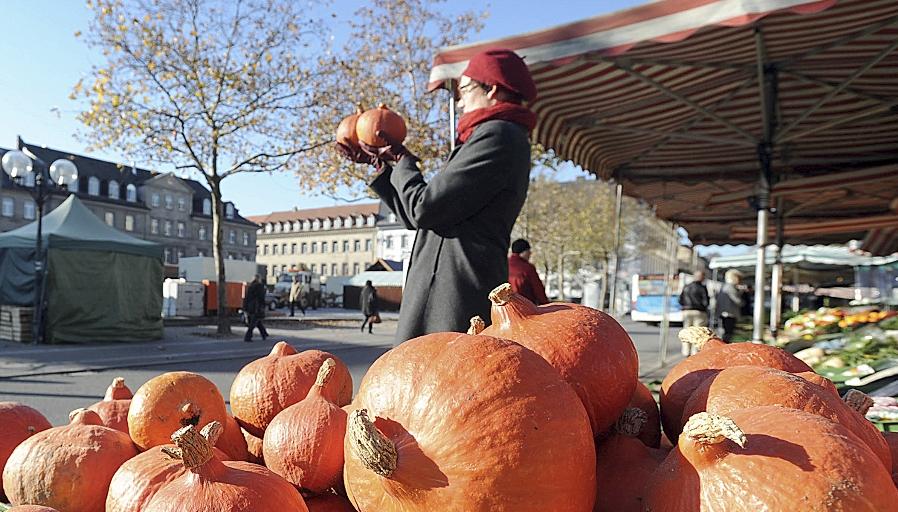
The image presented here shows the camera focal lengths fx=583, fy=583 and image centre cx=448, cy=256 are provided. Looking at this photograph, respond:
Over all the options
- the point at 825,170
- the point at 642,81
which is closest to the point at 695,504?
the point at 642,81

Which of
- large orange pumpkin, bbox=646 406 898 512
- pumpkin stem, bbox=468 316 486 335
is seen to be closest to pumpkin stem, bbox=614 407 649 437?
large orange pumpkin, bbox=646 406 898 512

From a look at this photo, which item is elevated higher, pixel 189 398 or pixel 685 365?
pixel 685 365

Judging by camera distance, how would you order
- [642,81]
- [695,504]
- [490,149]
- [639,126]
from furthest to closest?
[639,126] → [642,81] → [490,149] → [695,504]

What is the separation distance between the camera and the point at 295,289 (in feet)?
93.4

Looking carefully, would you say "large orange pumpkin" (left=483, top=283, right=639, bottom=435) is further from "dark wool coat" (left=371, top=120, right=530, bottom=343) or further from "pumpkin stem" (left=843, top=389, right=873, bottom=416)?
"dark wool coat" (left=371, top=120, right=530, bottom=343)

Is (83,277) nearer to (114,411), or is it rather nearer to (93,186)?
(114,411)

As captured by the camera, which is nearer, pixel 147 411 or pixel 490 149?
pixel 147 411

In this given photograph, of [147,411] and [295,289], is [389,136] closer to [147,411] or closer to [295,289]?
[147,411]

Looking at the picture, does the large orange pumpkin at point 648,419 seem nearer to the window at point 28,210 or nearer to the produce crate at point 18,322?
the produce crate at point 18,322

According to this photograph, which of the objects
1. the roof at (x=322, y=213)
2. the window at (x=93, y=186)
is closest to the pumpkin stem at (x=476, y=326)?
the window at (x=93, y=186)

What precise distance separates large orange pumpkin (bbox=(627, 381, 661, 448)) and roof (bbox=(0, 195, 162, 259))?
1417 centimetres

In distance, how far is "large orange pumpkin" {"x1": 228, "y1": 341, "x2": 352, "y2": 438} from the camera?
1.23 metres

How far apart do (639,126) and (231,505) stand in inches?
232

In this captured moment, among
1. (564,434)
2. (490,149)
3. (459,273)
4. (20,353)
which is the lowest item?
(20,353)
